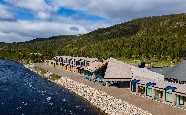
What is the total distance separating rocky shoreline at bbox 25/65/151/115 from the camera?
60.8 metres

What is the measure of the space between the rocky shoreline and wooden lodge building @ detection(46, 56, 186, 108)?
19.8ft

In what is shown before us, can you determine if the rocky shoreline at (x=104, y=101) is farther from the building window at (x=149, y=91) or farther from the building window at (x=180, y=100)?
the building window at (x=180, y=100)

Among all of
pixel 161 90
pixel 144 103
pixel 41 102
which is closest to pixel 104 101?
pixel 144 103

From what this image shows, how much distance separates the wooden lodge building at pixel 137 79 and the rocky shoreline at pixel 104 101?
605 centimetres

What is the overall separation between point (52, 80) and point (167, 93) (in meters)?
60.0

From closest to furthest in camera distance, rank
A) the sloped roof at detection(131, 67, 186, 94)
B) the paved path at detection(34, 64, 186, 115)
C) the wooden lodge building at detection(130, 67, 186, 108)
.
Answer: the paved path at detection(34, 64, 186, 115), the wooden lodge building at detection(130, 67, 186, 108), the sloped roof at detection(131, 67, 186, 94)

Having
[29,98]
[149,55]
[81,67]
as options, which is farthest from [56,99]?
[149,55]

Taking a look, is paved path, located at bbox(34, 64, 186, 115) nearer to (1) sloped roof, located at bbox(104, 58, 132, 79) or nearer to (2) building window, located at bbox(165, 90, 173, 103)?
(2) building window, located at bbox(165, 90, 173, 103)

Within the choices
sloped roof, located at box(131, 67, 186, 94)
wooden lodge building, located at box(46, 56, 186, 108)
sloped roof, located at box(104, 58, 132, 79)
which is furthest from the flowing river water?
sloped roof, located at box(131, 67, 186, 94)

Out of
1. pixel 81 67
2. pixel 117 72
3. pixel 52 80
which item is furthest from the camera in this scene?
pixel 81 67

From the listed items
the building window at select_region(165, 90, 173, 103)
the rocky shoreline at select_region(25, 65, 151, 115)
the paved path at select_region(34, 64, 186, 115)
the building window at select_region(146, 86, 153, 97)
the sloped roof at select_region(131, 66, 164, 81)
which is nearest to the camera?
the paved path at select_region(34, 64, 186, 115)

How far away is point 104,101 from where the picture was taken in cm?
7238

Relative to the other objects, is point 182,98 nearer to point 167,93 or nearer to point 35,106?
point 167,93

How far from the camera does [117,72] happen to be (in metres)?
93.0
